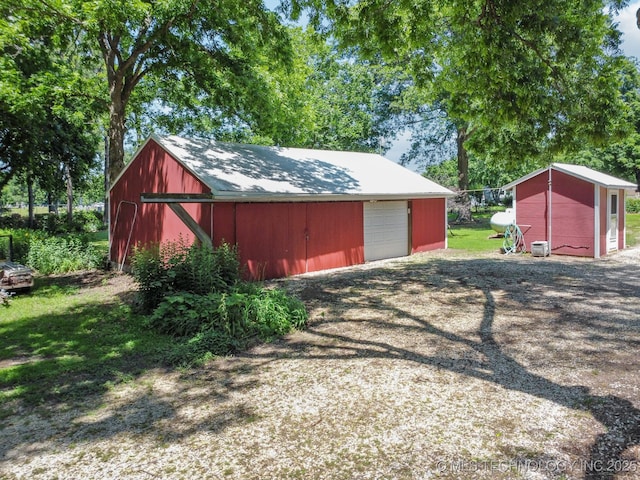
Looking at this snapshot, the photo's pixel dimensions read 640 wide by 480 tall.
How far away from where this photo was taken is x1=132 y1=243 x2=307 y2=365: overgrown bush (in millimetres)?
6359

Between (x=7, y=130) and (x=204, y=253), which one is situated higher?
(x=7, y=130)

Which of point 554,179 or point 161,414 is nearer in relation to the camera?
point 161,414

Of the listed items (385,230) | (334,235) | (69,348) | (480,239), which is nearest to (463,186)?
(480,239)

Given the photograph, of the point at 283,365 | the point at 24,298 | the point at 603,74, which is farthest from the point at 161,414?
the point at 603,74

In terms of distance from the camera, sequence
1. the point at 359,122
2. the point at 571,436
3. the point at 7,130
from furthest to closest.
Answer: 1. the point at 359,122
2. the point at 7,130
3. the point at 571,436

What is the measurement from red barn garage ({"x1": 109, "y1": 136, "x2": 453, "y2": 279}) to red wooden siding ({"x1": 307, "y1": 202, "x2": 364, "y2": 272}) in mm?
30

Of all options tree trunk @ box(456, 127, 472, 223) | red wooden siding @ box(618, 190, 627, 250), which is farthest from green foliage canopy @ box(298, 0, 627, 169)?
tree trunk @ box(456, 127, 472, 223)

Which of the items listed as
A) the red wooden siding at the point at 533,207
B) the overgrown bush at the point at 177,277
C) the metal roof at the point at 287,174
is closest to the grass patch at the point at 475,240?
the red wooden siding at the point at 533,207

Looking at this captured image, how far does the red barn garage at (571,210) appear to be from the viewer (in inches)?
556

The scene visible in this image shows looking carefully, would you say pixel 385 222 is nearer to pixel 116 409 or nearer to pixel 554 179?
pixel 554 179

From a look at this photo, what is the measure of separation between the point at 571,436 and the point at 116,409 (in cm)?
430

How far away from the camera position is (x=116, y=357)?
20.0 feet

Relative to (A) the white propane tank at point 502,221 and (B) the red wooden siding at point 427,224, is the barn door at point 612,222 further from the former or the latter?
(B) the red wooden siding at point 427,224

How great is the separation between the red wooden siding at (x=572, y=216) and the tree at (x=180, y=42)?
10.1 m
